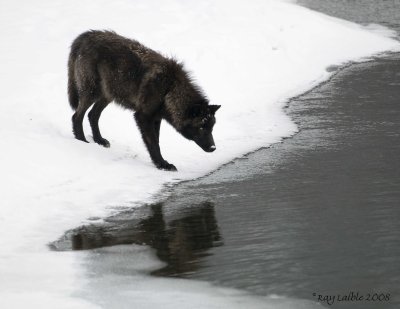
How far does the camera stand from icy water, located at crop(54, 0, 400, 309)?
5.71m

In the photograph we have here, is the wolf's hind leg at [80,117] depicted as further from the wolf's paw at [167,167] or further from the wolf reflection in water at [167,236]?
the wolf reflection in water at [167,236]

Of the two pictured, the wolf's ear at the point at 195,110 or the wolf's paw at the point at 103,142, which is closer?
the wolf's ear at the point at 195,110

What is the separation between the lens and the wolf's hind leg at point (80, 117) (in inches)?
419

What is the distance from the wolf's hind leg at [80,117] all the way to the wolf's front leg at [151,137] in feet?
3.04

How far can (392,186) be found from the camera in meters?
8.19

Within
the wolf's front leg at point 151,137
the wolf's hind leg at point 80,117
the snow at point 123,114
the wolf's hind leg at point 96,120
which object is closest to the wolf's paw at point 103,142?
the wolf's hind leg at point 96,120

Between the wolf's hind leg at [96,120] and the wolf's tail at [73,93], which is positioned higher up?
the wolf's tail at [73,93]

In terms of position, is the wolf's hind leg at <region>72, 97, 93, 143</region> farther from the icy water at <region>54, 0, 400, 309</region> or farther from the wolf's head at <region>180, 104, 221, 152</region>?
the icy water at <region>54, 0, 400, 309</region>

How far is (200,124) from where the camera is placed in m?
10.1

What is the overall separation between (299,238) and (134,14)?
47.0ft

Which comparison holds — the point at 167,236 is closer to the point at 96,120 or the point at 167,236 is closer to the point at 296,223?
the point at 296,223

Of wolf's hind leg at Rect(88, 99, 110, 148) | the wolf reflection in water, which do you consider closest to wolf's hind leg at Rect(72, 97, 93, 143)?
wolf's hind leg at Rect(88, 99, 110, 148)

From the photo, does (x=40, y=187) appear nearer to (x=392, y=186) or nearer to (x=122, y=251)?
(x=122, y=251)

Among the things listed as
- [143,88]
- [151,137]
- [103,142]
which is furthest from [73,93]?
[151,137]
